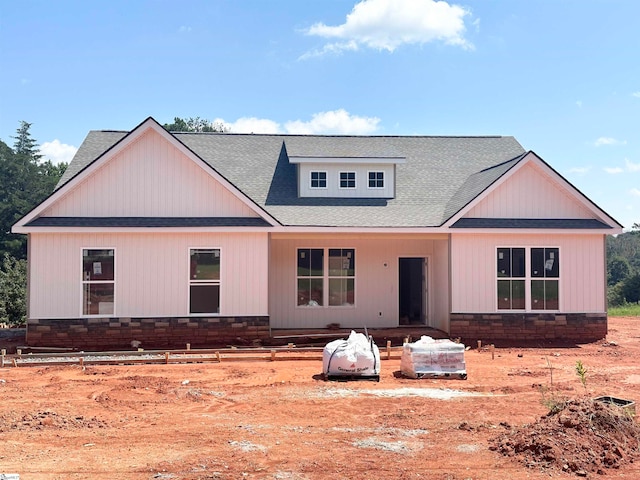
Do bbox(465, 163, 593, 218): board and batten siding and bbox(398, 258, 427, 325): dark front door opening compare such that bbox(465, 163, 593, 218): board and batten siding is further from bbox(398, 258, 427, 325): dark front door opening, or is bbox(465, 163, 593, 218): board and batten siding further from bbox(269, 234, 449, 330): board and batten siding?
bbox(398, 258, 427, 325): dark front door opening

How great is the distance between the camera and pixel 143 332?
16875mm

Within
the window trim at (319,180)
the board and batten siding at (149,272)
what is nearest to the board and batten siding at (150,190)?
the board and batten siding at (149,272)

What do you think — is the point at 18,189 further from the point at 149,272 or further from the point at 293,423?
the point at 293,423

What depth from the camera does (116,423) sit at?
30.6 feet

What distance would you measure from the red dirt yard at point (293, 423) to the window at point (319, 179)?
7364 millimetres

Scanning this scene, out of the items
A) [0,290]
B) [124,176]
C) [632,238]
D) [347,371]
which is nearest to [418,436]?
[347,371]

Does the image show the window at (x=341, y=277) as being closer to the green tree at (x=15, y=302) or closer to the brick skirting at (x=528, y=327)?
the brick skirting at (x=528, y=327)

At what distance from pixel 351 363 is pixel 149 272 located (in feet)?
22.5

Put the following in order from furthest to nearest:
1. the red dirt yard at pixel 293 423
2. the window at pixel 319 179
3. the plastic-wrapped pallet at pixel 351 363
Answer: the window at pixel 319 179 < the plastic-wrapped pallet at pixel 351 363 < the red dirt yard at pixel 293 423

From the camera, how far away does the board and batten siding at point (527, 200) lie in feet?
59.6

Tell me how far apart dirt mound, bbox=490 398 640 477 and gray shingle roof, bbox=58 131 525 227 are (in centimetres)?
1013

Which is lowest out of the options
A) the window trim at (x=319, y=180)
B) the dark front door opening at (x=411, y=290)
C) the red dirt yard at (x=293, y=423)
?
the red dirt yard at (x=293, y=423)

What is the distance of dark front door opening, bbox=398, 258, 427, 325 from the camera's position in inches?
824

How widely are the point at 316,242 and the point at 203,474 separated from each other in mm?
13044
